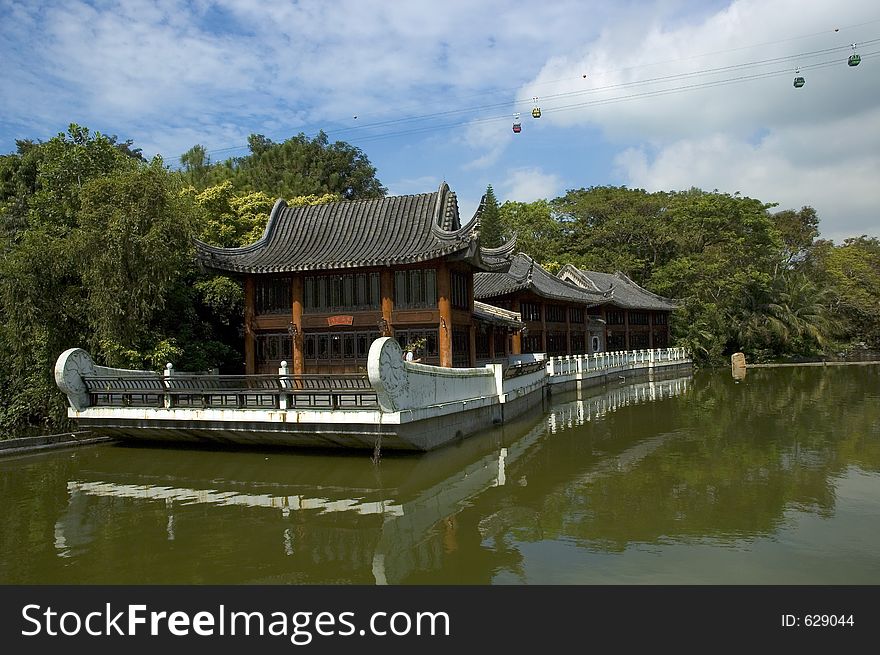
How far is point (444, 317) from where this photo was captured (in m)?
21.6

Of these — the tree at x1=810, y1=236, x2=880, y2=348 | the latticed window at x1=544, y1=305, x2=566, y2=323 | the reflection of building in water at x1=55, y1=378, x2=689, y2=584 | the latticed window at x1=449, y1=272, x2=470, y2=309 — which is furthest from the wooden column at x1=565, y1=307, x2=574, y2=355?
the tree at x1=810, y1=236, x2=880, y2=348

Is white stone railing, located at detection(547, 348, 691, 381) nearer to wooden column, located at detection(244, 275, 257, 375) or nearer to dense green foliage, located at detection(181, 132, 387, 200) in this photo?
wooden column, located at detection(244, 275, 257, 375)

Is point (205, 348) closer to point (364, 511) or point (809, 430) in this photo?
point (364, 511)

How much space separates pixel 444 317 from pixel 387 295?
6.93ft

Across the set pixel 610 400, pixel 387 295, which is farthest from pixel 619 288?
pixel 387 295

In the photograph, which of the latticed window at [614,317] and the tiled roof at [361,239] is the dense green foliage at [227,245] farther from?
the latticed window at [614,317]

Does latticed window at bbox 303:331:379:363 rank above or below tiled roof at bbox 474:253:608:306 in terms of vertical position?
below

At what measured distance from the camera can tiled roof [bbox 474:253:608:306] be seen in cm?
3559

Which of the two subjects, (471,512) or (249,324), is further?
(249,324)

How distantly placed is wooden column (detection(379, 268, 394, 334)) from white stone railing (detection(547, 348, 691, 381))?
42.8 ft

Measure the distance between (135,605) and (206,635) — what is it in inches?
43.4

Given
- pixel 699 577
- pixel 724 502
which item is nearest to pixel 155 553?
pixel 699 577

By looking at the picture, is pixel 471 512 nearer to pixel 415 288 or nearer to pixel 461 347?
pixel 415 288

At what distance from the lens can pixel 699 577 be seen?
7906mm
